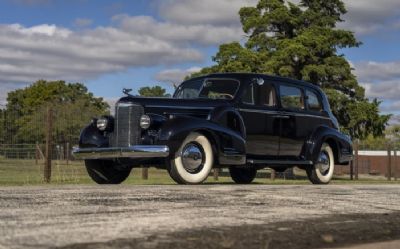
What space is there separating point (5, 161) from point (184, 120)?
495 inches

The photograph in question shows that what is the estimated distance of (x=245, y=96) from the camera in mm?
10688

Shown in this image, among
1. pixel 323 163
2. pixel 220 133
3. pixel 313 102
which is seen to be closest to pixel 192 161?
pixel 220 133

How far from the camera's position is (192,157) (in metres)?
9.44

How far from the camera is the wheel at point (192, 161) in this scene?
9238 mm

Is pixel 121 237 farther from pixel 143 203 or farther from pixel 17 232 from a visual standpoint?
pixel 143 203

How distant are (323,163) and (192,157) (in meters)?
3.63

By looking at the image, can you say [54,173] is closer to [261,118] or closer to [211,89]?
[211,89]

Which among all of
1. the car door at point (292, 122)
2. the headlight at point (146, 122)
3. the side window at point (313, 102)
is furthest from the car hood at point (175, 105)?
the side window at point (313, 102)

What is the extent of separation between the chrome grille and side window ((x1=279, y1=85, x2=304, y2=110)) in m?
3.02

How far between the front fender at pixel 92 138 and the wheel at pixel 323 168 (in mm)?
4006

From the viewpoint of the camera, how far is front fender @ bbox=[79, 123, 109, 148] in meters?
10.1

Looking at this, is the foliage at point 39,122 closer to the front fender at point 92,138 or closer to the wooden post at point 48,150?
the wooden post at point 48,150

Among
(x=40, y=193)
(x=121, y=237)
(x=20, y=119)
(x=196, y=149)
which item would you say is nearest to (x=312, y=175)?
(x=196, y=149)

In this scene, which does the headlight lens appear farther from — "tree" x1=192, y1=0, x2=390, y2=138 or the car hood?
"tree" x1=192, y1=0, x2=390, y2=138
